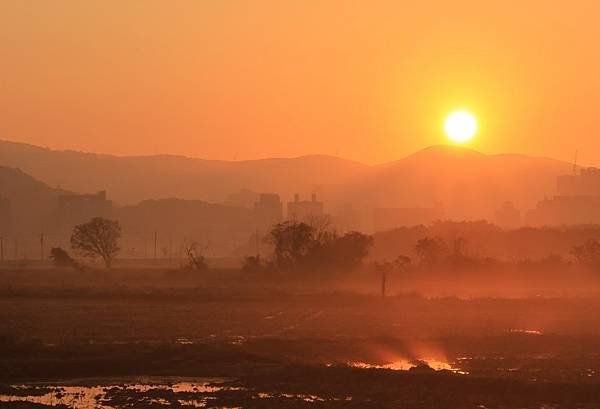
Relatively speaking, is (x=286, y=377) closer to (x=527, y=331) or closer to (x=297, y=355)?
(x=297, y=355)

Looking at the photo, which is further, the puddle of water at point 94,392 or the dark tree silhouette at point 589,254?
the dark tree silhouette at point 589,254

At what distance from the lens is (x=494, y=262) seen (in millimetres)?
93250

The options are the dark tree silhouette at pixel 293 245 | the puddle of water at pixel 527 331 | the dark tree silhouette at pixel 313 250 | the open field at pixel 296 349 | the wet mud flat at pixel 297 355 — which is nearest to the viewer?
the wet mud flat at pixel 297 355

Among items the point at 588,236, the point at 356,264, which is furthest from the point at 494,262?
the point at 588,236

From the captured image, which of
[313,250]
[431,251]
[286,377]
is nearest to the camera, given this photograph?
[286,377]

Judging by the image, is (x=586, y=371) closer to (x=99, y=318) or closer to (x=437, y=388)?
(x=437, y=388)

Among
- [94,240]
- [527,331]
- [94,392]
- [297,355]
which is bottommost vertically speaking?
[94,392]

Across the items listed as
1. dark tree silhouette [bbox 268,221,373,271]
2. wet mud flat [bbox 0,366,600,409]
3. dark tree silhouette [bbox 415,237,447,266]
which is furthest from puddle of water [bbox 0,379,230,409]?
dark tree silhouette [bbox 415,237,447,266]

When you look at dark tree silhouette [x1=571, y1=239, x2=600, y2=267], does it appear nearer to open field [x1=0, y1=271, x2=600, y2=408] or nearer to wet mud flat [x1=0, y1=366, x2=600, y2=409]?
open field [x1=0, y1=271, x2=600, y2=408]

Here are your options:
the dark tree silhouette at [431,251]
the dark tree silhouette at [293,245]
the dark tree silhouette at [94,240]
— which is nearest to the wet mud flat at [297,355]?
the dark tree silhouette at [293,245]

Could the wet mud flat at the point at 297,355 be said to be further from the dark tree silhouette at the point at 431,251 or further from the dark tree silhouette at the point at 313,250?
the dark tree silhouette at the point at 431,251

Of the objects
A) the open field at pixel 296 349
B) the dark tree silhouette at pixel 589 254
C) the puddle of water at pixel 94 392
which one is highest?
the dark tree silhouette at pixel 589 254

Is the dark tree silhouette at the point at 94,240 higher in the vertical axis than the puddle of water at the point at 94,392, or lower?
higher

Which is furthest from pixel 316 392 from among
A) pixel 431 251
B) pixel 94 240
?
pixel 94 240
